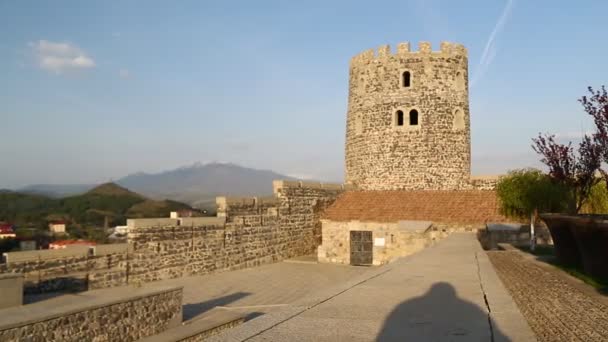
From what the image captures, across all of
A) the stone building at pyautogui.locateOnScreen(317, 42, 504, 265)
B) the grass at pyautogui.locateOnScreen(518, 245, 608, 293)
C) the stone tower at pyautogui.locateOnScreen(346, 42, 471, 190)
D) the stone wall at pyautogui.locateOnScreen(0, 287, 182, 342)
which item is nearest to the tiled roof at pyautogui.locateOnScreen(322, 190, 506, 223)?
the stone building at pyautogui.locateOnScreen(317, 42, 504, 265)

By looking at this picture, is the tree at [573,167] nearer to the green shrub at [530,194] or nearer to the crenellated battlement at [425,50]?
the green shrub at [530,194]

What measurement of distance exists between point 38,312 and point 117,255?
6.64 m

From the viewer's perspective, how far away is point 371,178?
2694cm

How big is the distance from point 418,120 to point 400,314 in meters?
21.5

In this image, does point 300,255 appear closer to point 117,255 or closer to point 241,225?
point 241,225

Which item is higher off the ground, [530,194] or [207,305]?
[530,194]

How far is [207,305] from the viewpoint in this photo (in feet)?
41.9

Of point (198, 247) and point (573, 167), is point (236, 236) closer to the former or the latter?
point (198, 247)

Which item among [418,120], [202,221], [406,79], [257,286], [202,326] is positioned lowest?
[257,286]

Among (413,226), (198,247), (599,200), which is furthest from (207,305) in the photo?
(599,200)

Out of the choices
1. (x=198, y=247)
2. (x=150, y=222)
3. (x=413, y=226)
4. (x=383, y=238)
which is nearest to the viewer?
(x=150, y=222)

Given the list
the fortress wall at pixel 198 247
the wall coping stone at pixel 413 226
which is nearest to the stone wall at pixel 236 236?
the fortress wall at pixel 198 247

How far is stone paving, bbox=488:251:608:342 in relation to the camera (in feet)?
18.4

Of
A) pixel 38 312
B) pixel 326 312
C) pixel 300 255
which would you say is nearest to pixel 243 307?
pixel 38 312
